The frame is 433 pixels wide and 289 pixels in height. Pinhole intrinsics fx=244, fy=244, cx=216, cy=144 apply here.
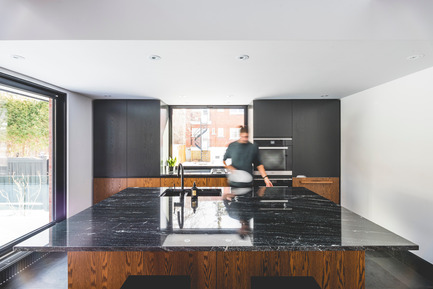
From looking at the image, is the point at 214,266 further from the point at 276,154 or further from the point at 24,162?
the point at 276,154

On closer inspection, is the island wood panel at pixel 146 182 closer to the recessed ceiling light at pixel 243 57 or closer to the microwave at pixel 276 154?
the microwave at pixel 276 154

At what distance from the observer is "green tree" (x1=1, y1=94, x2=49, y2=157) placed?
9.56 feet

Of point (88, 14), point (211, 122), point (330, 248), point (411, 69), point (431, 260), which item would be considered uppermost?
point (88, 14)

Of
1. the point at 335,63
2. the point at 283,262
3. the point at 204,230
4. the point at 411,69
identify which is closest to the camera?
the point at 204,230

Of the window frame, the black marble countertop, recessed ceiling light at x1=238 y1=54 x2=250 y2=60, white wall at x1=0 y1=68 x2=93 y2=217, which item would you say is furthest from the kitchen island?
the window frame

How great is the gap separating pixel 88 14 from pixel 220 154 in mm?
3851

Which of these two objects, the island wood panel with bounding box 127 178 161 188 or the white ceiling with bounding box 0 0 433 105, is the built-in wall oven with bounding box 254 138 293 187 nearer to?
the island wood panel with bounding box 127 178 161 188

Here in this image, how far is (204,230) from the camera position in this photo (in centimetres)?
145

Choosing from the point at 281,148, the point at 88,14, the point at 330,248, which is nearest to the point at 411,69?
the point at 281,148

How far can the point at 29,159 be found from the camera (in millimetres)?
3225

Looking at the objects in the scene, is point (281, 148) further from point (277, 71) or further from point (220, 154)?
point (277, 71)

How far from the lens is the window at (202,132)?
17.5ft

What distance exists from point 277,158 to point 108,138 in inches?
126

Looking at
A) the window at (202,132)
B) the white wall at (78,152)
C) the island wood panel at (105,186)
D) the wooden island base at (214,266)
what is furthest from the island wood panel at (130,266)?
the window at (202,132)
